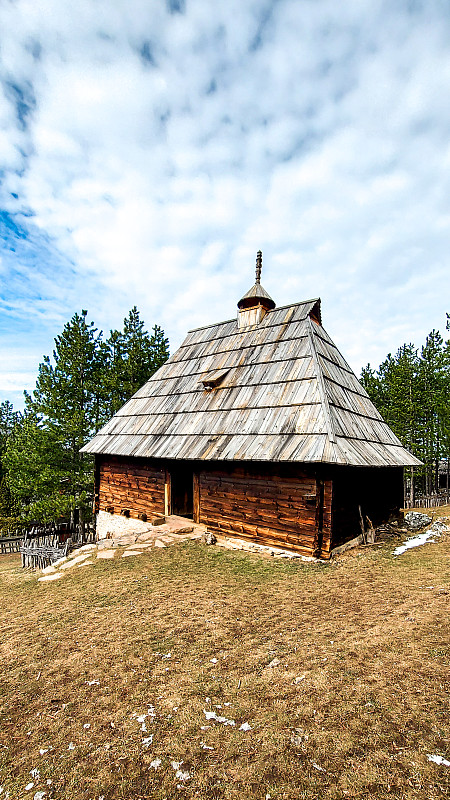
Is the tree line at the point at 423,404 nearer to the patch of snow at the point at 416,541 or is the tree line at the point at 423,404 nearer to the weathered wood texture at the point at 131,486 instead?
the patch of snow at the point at 416,541

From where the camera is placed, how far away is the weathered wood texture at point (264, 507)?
30.2ft

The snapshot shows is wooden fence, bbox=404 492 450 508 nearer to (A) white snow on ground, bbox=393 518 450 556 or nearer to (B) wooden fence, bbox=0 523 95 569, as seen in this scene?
(A) white snow on ground, bbox=393 518 450 556

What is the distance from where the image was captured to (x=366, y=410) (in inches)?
511

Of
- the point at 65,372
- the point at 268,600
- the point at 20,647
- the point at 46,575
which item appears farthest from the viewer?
the point at 65,372

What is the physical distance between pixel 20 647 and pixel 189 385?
10711 millimetres

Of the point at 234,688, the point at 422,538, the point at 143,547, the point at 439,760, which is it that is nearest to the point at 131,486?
the point at 143,547

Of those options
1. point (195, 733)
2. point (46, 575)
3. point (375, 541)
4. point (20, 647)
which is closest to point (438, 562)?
point (375, 541)

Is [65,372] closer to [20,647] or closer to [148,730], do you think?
[20,647]

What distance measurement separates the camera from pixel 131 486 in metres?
15.5

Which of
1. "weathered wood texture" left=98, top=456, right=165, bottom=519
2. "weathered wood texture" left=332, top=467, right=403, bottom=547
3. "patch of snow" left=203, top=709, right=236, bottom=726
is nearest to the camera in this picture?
"patch of snow" left=203, top=709, right=236, bottom=726

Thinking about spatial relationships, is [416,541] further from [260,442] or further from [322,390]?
[260,442]

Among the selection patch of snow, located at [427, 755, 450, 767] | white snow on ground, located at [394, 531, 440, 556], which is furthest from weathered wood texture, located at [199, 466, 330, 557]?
patch of snow, located at [427, 755, 450, 767]

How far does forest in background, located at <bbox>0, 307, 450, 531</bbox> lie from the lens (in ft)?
78.2

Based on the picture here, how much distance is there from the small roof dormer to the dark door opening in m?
6.68
